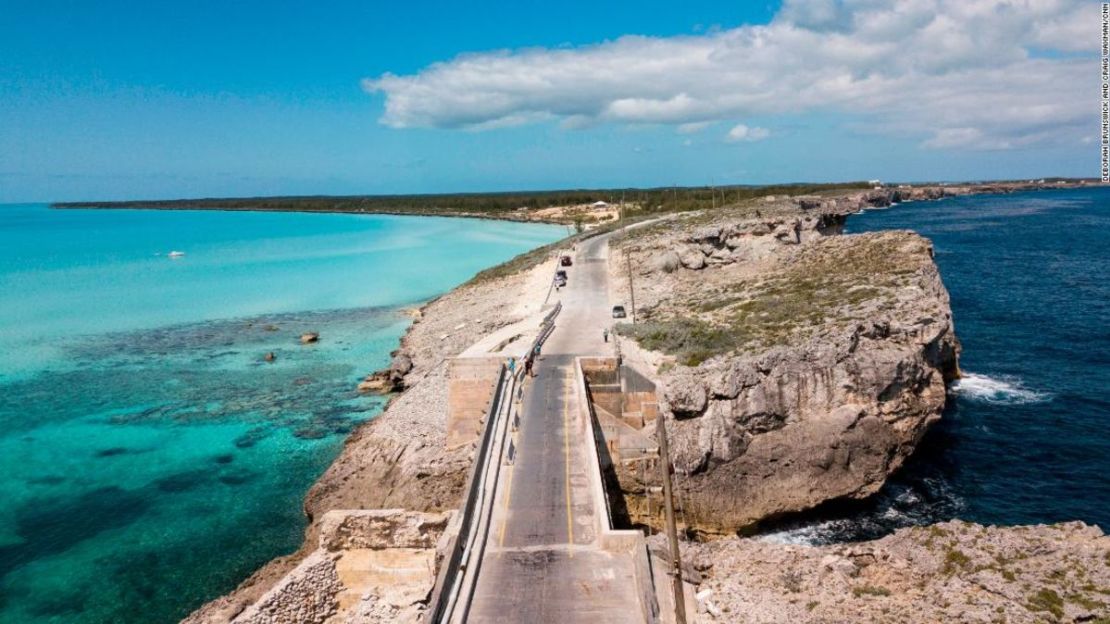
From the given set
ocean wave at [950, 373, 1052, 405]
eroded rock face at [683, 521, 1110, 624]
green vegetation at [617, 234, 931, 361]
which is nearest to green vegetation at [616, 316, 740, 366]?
green vegetation at [617, 234, 931, 361]

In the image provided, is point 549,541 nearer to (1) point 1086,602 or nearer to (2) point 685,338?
(1) point 1086,602

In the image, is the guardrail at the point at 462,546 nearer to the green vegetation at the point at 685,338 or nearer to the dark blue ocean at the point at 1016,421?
the green vegetation at the point at 685,338

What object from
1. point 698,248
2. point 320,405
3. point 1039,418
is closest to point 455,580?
point 320,405

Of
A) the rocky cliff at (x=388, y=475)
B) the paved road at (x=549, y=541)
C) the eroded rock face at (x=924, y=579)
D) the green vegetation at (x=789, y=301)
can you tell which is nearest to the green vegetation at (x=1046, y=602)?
the eroded rock face at (x=924, y=579)

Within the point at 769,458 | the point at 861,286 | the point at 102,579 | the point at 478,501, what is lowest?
the point at 102,579

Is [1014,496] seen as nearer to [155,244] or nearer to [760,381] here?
[760,381]
